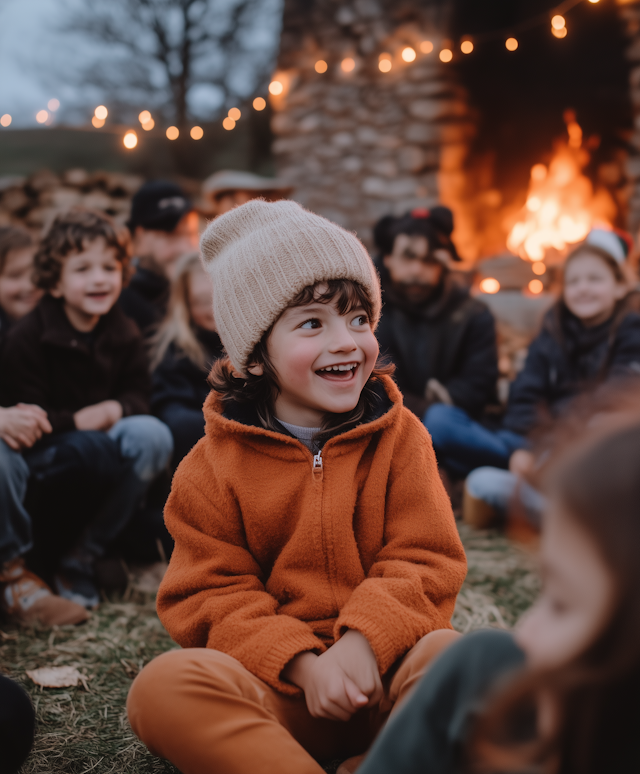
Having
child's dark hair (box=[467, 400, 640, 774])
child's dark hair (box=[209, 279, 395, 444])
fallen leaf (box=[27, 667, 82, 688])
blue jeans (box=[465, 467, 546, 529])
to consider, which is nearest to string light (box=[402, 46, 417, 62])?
blue jeans (box=[465, 467, 546, 529])

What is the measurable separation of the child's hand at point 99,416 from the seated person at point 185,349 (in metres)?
0.28

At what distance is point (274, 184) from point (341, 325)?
4.77 metres

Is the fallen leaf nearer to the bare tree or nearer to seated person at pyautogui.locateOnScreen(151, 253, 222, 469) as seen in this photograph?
seated person at pyautogui.locateOnScreen(151, 253, 222, 469)

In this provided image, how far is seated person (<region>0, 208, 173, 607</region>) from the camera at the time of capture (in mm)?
2494

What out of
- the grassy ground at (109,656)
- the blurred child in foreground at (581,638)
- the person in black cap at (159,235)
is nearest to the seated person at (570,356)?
the grassy ground at (109,656)

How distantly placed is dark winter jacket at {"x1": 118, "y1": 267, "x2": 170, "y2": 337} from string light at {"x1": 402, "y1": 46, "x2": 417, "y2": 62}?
2940 millimetres

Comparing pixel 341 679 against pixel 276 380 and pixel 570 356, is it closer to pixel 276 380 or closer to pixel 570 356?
pixel 276 380

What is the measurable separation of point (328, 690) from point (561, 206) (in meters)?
5.22

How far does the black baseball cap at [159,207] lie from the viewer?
3.79 meters

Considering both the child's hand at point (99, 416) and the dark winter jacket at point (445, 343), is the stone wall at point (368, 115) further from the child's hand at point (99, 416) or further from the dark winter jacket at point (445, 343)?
the child's hand at point (99, 416)

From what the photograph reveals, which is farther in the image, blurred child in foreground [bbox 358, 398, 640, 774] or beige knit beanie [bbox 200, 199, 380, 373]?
beige knit beanie [bbox 200, 199, 380, 373]

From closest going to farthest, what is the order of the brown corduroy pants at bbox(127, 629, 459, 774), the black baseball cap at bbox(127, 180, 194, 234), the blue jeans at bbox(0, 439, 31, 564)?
the brown corduroy pants at bbox(127, 629, 459, 774), the blue jeans at bbox(0, 439, 31, 564), the black baseball cap at bbox(127, 180, 194, 234)

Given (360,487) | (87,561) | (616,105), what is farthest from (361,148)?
(360,487)

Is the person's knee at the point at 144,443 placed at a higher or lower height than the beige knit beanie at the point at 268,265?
lower
